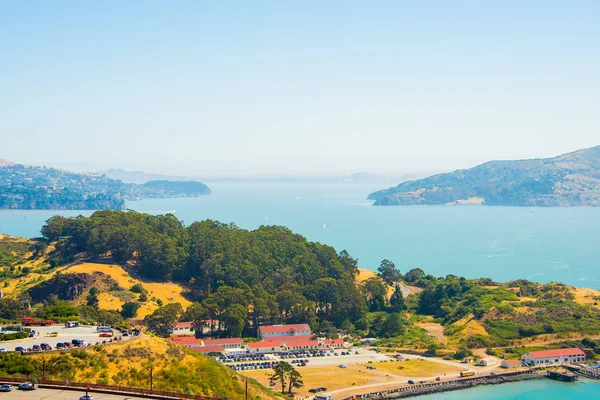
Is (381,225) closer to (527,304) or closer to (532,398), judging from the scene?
(527,304)

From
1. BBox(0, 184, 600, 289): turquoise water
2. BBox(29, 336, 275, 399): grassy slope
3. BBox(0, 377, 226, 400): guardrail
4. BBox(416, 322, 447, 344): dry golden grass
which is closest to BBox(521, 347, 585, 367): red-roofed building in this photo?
BBox(416, 322, 447, 344): dry golden grass

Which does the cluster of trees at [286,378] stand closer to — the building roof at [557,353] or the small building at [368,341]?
the small building at [368,341]

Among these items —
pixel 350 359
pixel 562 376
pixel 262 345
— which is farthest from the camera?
pixel 262 345

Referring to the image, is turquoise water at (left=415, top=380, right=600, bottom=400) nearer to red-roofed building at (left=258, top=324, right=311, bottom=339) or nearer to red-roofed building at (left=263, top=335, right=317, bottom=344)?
red-roofed building at (left=263, top=335, right=317, bottom=344)

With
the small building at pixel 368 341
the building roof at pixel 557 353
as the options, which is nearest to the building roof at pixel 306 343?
the small building at pixel 368 341

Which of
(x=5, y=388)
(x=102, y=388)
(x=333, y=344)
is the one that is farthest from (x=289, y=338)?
(x=5, y=388)

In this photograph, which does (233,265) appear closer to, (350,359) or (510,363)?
(350,359)
